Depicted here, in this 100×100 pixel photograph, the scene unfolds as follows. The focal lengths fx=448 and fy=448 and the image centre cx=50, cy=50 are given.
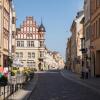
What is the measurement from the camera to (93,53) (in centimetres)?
6419

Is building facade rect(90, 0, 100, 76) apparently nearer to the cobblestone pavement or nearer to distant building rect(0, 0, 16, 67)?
distant building rect(0, 0, 16, 67)

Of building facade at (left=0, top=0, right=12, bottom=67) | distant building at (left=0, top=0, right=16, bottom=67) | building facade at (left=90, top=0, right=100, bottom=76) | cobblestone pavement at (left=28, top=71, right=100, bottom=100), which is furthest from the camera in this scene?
distant building at (left=0, top=0, right=16, bottom=67)

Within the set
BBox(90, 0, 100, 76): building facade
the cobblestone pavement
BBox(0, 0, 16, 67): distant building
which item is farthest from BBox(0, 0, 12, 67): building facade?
the cobblestone pavement

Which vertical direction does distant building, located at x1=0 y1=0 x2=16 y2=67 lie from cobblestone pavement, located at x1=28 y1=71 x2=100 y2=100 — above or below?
above

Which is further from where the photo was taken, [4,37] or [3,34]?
[4,37]

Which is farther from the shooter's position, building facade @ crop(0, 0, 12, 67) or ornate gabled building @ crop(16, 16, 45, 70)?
ornate gabled building @ crop(16, 16, 45, 70)

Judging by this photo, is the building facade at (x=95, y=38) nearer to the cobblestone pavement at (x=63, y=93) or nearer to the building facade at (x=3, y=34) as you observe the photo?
the building facade at (x=3, y=34)

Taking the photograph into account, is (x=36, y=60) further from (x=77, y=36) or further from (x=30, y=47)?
(x=77, y=36)

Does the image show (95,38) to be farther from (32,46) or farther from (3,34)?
(32,46)

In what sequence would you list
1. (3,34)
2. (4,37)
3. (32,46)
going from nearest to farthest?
(3,34) < (4,37) < (32,46)

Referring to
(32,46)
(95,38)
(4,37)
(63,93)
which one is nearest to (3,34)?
(4,37)

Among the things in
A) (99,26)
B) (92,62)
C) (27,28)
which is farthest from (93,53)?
(27,28)

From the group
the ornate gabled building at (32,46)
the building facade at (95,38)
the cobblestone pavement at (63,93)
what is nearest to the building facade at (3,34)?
the building facade at (95,38)

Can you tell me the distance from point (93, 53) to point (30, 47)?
81542 millimetres
